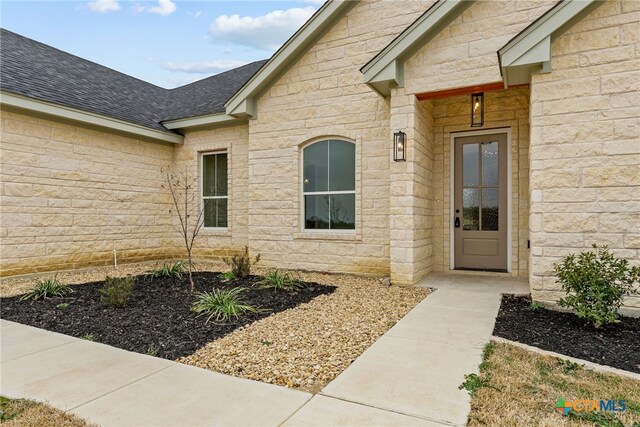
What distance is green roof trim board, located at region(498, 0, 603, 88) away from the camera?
466 centimetres

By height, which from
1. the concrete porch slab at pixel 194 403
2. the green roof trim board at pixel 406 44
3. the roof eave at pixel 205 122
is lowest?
the concrete porch slab at pixel 194 403

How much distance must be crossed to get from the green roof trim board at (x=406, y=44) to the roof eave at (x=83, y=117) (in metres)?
5.67

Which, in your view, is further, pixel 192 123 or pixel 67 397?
pixel 192 123

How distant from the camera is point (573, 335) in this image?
3.84 metres

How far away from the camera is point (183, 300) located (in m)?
5.37

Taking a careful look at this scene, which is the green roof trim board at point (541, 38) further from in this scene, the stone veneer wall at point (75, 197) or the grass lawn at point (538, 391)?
the stone veneer wall at point (75, 197)

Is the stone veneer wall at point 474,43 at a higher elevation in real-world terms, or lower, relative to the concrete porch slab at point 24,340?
higher

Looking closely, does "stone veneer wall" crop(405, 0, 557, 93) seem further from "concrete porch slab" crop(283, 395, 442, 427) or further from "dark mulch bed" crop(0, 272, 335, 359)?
"concrete porch slab" crop(283, 395, 442, 427)

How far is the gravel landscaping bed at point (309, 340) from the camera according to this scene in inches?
118

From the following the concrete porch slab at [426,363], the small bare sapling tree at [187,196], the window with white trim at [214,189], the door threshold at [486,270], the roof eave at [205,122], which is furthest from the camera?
the small bare sapling tree at [187,196]

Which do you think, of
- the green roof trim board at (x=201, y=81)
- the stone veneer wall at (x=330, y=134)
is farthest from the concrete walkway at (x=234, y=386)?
the green roof trim board at (x=201, y=81)

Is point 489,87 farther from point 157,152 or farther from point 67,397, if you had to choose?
point 157,152

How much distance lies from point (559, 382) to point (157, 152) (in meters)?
9.53

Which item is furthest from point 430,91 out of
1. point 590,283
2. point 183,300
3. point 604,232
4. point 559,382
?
point 183,300
